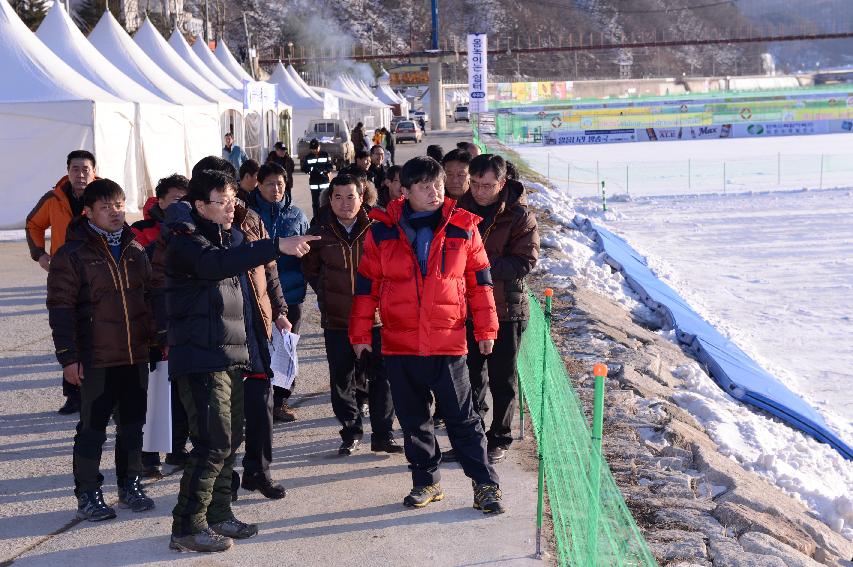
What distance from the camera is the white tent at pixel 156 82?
2338cm

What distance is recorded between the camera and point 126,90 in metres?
20.5

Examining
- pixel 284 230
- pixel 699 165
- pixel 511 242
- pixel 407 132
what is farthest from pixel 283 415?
pixel 407 132

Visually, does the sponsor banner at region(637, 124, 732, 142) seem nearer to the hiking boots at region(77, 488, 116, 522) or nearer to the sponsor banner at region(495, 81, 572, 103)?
the hiking boots at region(77, 488, 116, 522)

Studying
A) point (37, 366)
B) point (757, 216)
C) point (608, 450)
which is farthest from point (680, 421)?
point (757, 216)

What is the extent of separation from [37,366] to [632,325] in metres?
6.38

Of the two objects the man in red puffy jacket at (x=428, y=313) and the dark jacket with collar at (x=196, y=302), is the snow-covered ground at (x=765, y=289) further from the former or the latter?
the dark jacket with collar at (x=196, y=302)

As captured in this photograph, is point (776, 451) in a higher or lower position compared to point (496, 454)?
lower

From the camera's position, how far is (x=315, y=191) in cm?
1442

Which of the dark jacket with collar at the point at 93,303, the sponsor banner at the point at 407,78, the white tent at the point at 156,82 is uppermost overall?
the sponsor banner at the point at 407,78

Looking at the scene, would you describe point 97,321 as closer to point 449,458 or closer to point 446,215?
point 446,215

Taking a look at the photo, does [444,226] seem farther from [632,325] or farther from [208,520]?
[632,325]

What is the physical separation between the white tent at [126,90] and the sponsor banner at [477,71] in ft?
65.1

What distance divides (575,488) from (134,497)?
2.40 metres

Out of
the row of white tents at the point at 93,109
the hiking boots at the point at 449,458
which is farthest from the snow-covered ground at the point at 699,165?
the hiking boots at the point at 449,458
